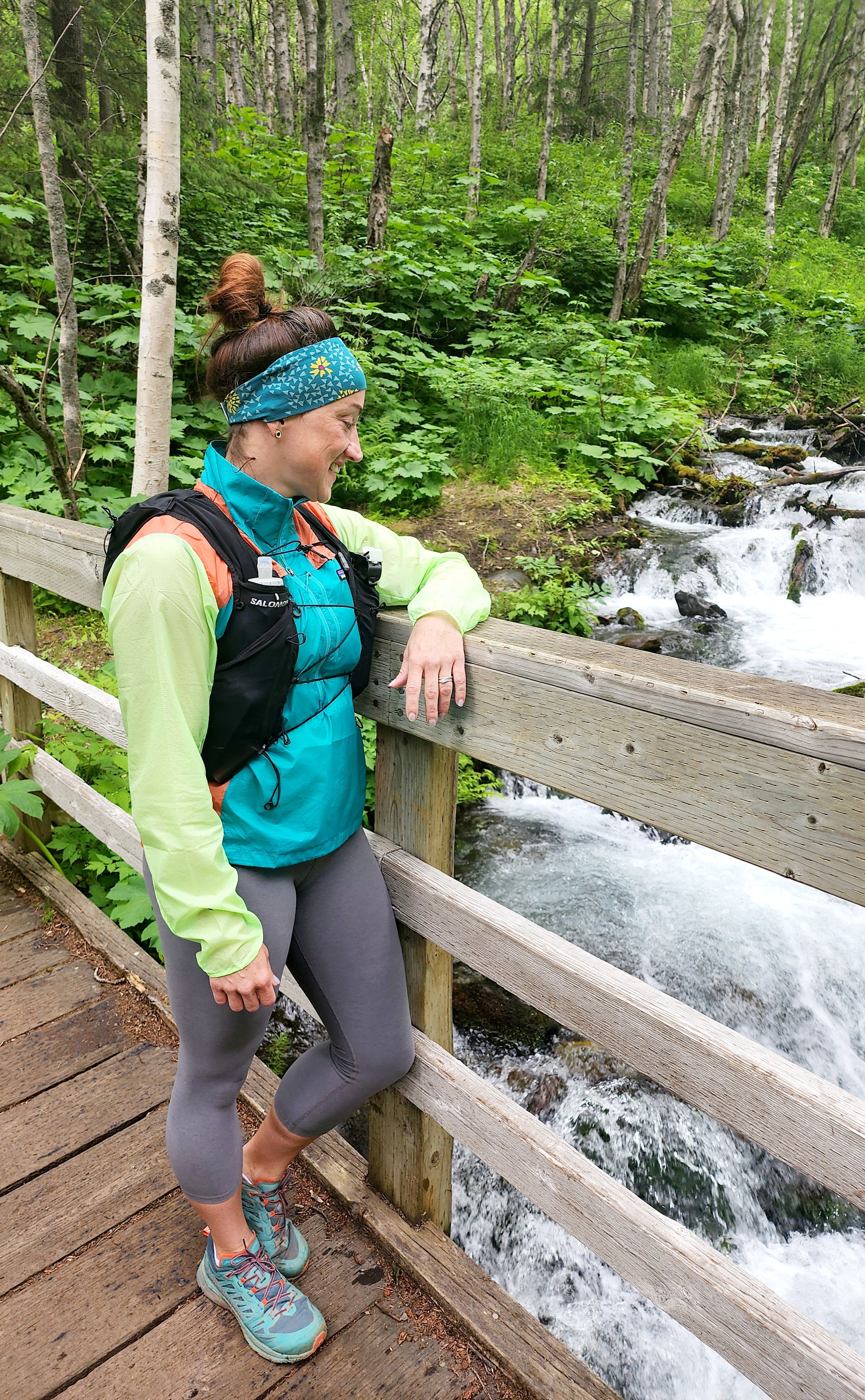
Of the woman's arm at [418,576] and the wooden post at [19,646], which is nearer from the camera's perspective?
the woman's arm at [418,576]

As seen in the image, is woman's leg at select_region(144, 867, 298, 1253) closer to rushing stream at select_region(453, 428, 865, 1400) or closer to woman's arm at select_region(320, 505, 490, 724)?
woman's arm at select_region(320, 505, 490, 724)

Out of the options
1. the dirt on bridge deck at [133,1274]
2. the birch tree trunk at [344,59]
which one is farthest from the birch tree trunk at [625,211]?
the dirt on bridge deck at [133,1274]

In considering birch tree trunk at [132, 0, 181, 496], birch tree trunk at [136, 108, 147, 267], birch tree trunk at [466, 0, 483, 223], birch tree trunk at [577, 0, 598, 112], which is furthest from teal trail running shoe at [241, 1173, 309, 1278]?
birch tree trunk at [577, 0, 598, 112]

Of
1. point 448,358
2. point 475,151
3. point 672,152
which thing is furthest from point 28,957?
point 475,151

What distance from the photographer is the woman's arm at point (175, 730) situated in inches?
56.2

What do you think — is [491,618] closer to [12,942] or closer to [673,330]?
[12,942]

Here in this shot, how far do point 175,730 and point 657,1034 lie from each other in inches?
37.7

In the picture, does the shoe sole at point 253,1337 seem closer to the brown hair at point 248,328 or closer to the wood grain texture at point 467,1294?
the wood grain texture at point 467,1294

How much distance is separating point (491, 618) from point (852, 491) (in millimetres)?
9693

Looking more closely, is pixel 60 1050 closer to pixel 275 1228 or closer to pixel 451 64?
pixel 275 1228

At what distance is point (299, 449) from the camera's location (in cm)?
169

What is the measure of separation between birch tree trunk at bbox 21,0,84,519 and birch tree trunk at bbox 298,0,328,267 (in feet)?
12.1

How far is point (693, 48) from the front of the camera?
36.7 meters

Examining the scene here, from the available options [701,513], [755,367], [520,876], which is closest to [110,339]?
[520,876]
